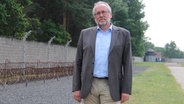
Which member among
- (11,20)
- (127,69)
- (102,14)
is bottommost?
(127,69)

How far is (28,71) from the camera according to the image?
20656mm

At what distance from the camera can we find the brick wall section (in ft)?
69.6

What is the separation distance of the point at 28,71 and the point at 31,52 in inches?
184

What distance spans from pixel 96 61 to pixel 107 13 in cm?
53

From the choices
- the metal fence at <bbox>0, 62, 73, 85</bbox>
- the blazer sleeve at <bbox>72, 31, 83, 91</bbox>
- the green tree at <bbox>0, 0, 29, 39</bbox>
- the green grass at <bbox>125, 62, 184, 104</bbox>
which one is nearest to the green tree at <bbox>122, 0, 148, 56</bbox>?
the metal fence at <bbox>0, 62, 73, 85</bbox>

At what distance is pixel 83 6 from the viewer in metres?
39.5

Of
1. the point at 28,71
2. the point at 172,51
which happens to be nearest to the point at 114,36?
the point at 28,71

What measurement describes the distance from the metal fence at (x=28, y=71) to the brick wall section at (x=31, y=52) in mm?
1020

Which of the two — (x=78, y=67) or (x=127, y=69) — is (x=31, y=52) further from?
(x=127, y=69)

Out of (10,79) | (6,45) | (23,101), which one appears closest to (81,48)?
(23,101)

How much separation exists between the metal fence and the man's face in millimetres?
13038

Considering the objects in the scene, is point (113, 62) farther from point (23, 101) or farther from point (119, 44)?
point (23, 101)

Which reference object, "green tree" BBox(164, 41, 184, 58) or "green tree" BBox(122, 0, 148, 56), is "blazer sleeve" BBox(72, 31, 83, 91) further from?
"green tree" BBox(164, 41, 184, 58)

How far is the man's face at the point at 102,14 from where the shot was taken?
16.3ft
